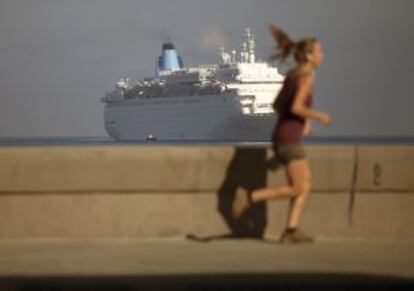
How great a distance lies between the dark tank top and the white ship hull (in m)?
92.1

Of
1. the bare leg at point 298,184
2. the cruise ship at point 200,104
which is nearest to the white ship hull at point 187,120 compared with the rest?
the cruise ship at point 200,104

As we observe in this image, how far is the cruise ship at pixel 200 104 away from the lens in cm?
10319

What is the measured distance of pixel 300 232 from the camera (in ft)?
31.7

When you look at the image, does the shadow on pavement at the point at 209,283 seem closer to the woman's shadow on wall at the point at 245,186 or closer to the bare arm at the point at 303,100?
the bare arm at the point at 303,100

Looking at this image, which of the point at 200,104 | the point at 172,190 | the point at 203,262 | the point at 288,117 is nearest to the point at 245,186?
the point at 172,190

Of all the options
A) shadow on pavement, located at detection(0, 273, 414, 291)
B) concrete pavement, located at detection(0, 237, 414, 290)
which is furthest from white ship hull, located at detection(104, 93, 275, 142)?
shadow on pavement, located at detection(0, 273, 414, 291)

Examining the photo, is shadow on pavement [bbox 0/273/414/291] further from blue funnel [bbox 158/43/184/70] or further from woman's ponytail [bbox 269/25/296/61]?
blue funnel [bbox 158/43/184/70]

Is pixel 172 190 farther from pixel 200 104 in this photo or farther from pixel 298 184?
pixel 200 104

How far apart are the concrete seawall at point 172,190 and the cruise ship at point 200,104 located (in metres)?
87.8

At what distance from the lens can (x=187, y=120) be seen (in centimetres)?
11150

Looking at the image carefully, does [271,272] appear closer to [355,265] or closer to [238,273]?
[238,273]

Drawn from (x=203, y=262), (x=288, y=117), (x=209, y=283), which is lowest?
(x=203, y=262)

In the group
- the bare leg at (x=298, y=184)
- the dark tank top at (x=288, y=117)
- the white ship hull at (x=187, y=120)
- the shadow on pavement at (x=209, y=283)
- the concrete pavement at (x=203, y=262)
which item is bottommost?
the white ship hull at (x=187, y=120)

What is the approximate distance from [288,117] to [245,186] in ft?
2.68
